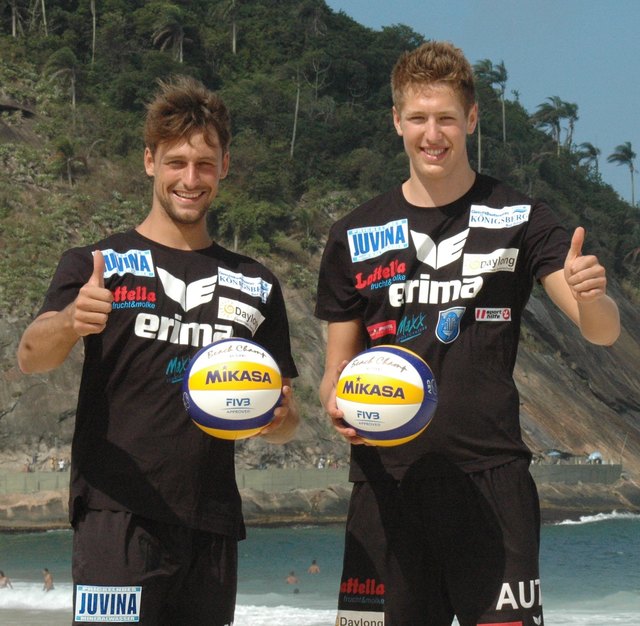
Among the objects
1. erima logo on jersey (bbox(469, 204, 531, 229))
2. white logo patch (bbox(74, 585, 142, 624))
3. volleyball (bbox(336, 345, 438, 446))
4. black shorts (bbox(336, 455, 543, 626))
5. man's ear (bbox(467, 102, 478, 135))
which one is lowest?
white logo patch (bbox(74, 585, 142, 624))

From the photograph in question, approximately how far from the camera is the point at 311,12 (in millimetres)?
88938

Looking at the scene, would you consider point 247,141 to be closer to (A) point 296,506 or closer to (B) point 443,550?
(A) point 296,506

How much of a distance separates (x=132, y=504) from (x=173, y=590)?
1.22 feet

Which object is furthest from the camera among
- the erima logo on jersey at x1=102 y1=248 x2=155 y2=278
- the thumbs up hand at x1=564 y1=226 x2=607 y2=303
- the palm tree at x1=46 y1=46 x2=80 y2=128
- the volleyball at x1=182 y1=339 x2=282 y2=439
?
the palm tree at x1=46 y1=46 x2=80 y2=128

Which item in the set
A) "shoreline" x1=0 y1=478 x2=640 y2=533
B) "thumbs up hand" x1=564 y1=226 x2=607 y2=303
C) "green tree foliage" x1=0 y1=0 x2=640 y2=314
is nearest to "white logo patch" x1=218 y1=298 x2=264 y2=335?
"thumbs up hand" x1=564 y1=226 x2=607 y2=303

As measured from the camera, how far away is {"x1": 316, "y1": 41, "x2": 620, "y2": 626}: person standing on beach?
4.25 meters

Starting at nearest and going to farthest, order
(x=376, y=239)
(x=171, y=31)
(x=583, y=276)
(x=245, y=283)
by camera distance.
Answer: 1. (x=583, y=276)
2. (x=376, y=239)
3. (x=245, y=283)
4. (x=171, y=31)

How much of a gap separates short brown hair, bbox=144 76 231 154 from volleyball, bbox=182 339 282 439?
916 mm

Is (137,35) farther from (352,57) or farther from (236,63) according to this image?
(352,57)

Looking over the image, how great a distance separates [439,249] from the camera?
177 inches

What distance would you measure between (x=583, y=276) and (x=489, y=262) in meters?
0.54

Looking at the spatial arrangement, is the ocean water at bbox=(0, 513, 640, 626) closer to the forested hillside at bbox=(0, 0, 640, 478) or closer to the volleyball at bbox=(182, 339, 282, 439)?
the forested hillside at bbox=(0, 0, 640, 478)


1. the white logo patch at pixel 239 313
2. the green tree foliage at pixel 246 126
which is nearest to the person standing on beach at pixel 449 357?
the white logo patch at pixel 239 313

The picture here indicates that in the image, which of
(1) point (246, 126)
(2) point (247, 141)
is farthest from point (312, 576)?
(1) point (246, 126)
